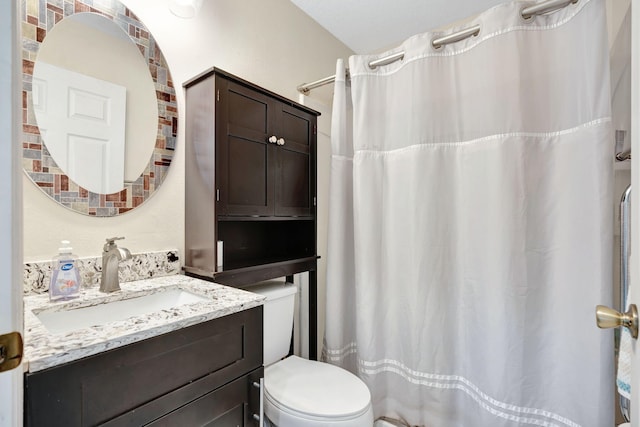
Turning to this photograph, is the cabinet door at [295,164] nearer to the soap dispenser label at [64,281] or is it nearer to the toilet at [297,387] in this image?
the toilet at [297,387]

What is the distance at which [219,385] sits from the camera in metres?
0.91

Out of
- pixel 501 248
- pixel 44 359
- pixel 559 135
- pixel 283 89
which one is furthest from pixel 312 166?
pixel 44 359

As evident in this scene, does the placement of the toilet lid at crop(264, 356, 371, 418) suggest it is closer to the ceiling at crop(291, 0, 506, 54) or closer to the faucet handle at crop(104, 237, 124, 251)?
the faucet handle at crop(104, 237, 124, 251)

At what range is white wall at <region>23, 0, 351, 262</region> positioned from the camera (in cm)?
102

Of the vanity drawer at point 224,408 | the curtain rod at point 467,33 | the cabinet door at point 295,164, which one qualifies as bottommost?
the vanity drawer at point 224,408

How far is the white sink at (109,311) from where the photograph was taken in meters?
0.89

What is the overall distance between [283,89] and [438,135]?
0.96 metres

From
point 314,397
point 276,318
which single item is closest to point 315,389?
point 314,397

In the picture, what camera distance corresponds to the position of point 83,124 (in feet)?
3.59

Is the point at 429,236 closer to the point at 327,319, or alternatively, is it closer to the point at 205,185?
the point at 327,319

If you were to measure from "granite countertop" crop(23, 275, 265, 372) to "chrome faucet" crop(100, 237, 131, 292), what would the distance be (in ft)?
0.09

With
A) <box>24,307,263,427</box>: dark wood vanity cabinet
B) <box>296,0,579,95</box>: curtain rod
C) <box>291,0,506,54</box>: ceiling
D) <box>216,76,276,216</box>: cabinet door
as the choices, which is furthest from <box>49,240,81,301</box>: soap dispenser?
<box>291,0,506,54</box>: ceiling

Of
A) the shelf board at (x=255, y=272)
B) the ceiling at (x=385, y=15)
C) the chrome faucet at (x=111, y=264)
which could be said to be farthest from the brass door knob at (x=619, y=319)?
the ceiling at (x=385, y=15)

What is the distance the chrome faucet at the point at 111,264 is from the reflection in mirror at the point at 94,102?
22 centimetres
